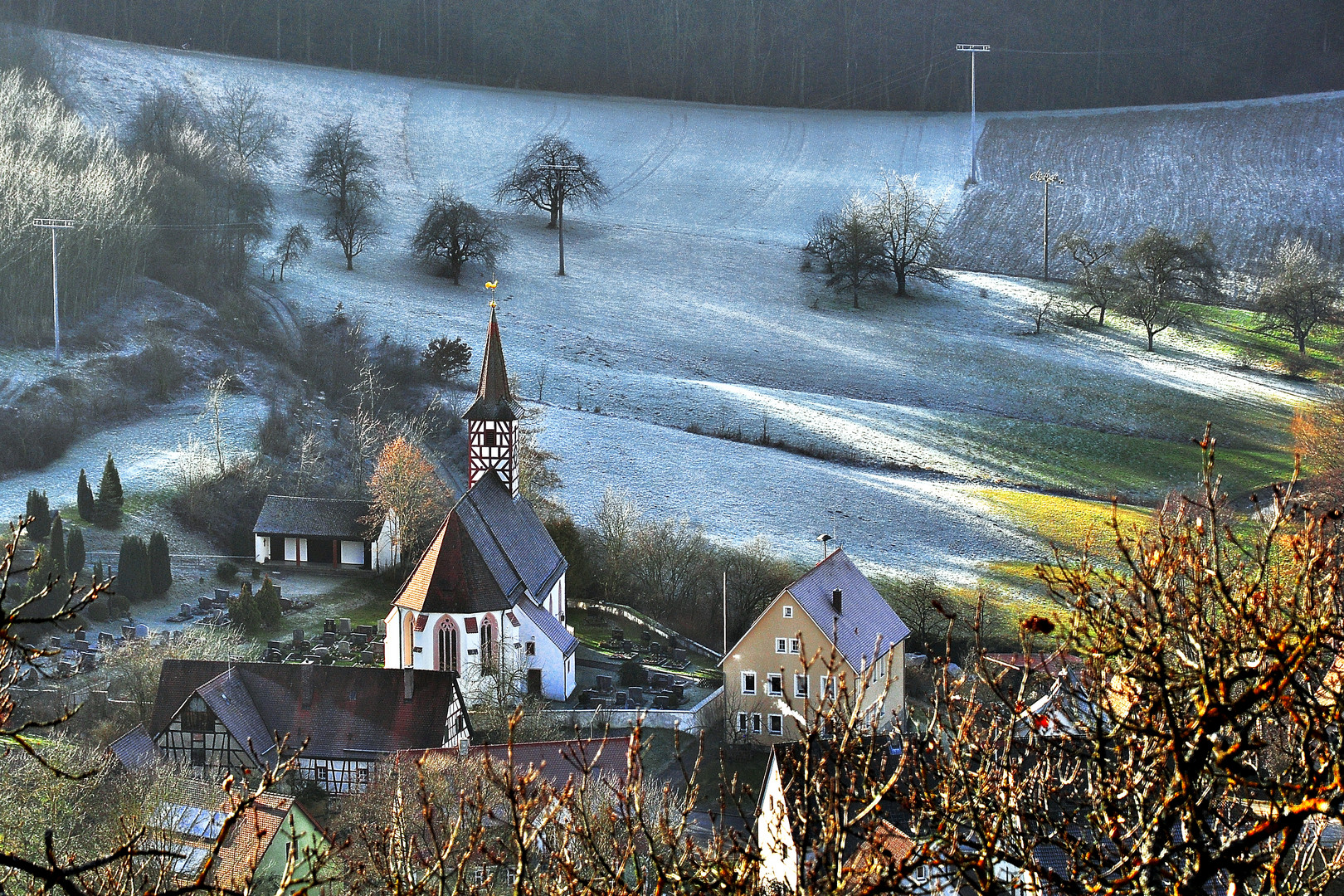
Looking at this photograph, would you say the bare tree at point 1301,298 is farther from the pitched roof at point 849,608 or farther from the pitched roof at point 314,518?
the pitched roof at point 314,518

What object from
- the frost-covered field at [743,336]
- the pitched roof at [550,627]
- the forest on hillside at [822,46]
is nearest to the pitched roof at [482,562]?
the pitched roof at [550,627]

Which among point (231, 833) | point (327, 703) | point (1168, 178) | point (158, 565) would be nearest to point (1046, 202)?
point (1168, 178)

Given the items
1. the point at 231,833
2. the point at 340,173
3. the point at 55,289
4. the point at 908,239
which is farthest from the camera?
the point at 340,173

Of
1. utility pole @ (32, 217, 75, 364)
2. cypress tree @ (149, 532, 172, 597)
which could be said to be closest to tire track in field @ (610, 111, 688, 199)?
utility pole @ (32, 217, 75, 364)

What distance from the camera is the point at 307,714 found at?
33.8 meters

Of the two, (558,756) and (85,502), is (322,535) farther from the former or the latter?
(558,756)

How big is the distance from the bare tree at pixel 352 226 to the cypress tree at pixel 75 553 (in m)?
36.0

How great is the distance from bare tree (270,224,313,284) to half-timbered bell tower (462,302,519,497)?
35.0 metres

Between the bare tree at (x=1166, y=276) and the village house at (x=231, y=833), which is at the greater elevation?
the bare tree at (x=1166, y=276)

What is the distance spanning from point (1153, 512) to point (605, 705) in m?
21.3

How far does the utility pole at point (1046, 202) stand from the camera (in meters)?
86.4

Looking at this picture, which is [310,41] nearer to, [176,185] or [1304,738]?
[176,185]

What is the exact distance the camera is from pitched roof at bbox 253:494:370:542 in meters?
Result: 50.6

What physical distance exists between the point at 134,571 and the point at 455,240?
1493 inches
